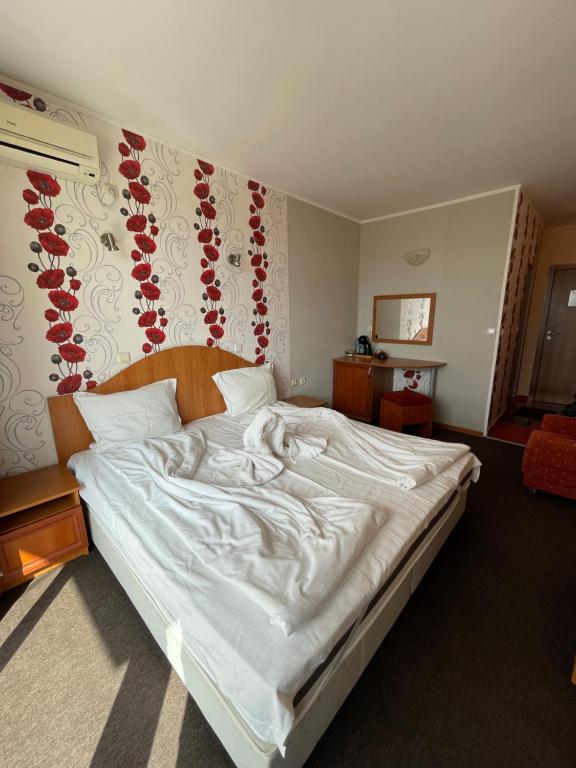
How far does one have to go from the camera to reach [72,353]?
204cm

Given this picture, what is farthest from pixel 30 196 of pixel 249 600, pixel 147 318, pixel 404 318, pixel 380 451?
pixel 404 318

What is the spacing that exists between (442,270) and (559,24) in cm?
233

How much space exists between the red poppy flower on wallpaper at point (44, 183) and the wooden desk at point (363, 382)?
9.96 feet

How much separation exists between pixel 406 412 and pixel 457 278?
Answer: 1.61 meters

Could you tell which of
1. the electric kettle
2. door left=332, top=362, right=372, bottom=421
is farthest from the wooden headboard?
the electric kettle

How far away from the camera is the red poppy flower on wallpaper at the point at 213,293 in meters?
2.69

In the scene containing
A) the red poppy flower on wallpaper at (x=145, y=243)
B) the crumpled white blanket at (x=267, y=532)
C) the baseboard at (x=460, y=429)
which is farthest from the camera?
the baseboard at (x=460, y=429)

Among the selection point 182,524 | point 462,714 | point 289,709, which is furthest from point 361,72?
point 462,714

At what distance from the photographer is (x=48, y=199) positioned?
185 cm

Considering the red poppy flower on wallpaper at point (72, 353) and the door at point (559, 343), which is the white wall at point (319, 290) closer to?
the red poppy flower on wallpaper at point (72, 353)

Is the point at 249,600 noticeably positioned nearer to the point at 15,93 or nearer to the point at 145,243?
the point at 145,243

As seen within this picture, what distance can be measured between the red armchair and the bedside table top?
308 cm

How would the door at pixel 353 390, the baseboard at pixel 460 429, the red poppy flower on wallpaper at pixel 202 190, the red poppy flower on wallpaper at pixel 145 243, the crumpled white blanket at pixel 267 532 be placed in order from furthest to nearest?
the door at pixel 353 390
the baseboard at pixel 460 429
the red poppy flower on wallpaper at pixel 202 190
the red poppy flower on wallpaper at pixel 145 243
the crumpled white blanket at pixel 267 532

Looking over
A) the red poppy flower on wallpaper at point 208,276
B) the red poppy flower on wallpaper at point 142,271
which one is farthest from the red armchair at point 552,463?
the red poppy flower on wallpaper at point 142,271
